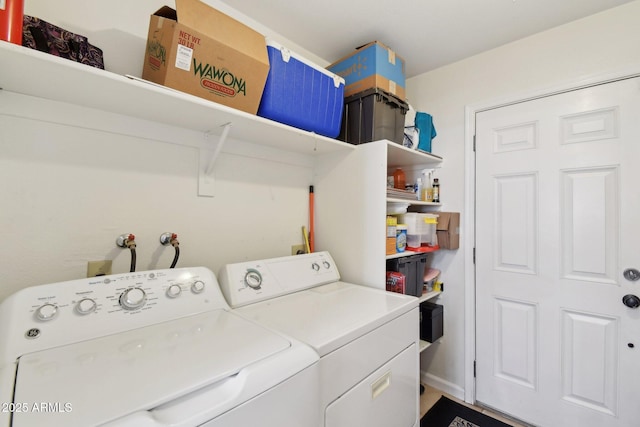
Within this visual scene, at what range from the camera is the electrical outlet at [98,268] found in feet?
3.59

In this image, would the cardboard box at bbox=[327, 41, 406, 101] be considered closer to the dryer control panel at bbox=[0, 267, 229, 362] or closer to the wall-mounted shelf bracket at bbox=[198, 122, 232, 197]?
the wall-mounted shelf bracket at bbox=[198, 122, 232, 197]

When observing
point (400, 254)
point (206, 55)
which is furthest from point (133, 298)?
point (400, 254)

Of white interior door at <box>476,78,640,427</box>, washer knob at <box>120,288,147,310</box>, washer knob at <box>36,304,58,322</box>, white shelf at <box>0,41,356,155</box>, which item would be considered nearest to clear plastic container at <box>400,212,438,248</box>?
white interior door at <box>476,78,640,427</box>

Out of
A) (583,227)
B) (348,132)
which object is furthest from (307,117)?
(583,227)

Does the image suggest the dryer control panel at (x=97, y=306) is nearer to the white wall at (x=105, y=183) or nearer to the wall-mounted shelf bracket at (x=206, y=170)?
the white wall at (x=105, y=183)

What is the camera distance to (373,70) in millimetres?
1656

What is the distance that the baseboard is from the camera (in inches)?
79.1

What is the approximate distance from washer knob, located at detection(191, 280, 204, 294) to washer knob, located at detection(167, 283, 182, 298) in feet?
0.16

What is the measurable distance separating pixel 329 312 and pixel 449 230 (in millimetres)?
1306

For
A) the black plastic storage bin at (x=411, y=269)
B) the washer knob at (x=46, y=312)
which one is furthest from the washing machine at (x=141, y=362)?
the black plastic storage bin at (x=411, y=269)

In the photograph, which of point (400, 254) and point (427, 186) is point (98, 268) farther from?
point (427, 186)

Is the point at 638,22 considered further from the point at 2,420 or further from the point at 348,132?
the point at 2,420

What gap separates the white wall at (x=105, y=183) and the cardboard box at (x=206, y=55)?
265mm

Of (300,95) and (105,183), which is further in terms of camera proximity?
(300,95)
